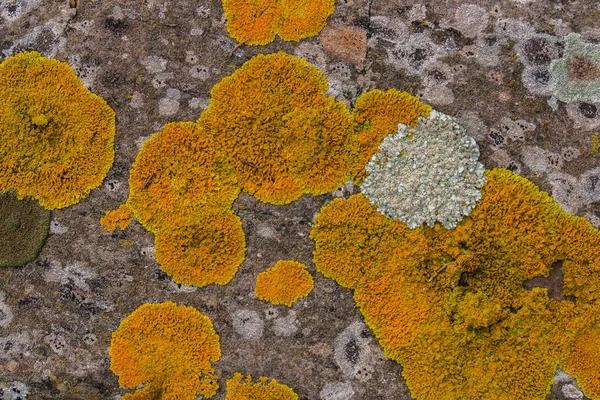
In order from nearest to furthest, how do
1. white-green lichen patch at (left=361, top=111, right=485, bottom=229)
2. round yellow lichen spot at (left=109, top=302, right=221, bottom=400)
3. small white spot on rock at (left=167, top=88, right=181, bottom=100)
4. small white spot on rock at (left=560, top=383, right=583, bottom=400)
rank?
white-green lichen patch at (left=361, top=111, right=485, bottom=229) < small white spot on rock at (left=560, top=383, right=583, bottom=400) < round yellow lichen spot at (left=109, top=302, right=221, bottom=400) < small white spot on rock at (left=167, top=88, right=181, bottom=100)

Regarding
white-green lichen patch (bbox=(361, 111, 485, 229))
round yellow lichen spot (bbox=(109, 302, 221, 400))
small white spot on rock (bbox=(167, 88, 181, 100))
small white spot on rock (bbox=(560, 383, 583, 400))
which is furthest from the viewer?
small white spot on rock (bbox=(167, 88, 181, 100))

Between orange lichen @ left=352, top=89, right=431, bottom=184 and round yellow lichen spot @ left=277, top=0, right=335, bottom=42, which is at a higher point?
round yellow lichen spot @ left=277, top=0, right=335, bottom=42

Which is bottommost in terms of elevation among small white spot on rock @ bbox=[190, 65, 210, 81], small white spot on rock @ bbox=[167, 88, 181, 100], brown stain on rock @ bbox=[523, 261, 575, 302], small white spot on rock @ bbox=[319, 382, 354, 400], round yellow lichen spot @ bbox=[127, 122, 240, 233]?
small white spot on rock @ bbox=[319, 382, 354, 400]

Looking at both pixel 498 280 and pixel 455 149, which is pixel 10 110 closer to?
pixel 455 149

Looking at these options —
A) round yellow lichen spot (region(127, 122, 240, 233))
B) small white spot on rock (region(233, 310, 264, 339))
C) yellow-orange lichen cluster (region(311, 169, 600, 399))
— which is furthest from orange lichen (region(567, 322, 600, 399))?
round yellow lichen spot (region(127, 122, 240, 233))

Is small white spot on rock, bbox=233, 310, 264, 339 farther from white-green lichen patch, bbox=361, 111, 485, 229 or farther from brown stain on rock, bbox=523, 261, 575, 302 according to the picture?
brown stain on rock, bbox=523, 261, 575, 302
